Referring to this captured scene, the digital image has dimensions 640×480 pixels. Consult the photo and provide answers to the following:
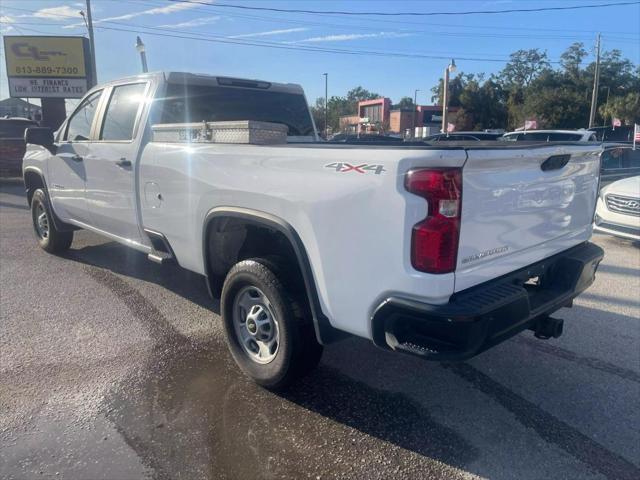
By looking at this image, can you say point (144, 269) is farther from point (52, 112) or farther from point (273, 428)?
point (52, 112)

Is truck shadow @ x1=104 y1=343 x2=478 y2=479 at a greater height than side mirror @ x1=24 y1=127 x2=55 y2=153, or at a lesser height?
lesser

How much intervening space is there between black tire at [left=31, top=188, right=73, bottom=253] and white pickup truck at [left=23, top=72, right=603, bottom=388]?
2.10m

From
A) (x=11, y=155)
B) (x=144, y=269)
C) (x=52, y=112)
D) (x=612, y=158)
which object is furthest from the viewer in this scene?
(x=52, y=112)

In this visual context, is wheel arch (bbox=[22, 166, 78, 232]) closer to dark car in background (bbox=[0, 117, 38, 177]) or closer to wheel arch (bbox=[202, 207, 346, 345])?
wheel arch (bbox=[202, 207, 346, 345])

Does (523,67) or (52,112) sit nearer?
(52,112)

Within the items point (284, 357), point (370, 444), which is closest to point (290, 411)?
point (284, 357)

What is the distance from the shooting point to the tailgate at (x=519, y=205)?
2.53 metres

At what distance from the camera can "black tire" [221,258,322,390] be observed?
3.10 metres

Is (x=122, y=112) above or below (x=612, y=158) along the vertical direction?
above

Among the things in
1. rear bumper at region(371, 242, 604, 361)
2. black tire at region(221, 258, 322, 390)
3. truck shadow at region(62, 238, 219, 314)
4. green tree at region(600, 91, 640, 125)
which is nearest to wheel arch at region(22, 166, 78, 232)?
truck shadow at region(62, 238, 219, 314)

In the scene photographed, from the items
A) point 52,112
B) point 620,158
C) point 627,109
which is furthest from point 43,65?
point 627,109

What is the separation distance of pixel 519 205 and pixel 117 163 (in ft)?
10.9

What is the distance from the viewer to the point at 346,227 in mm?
2635

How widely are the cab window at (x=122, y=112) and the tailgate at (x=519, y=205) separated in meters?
3.18
